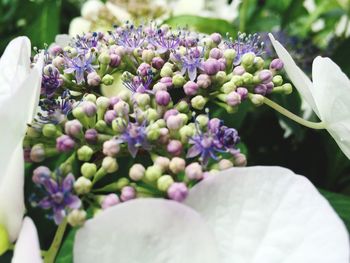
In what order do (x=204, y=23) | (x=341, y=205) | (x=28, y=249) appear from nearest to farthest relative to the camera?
(x=28, y=249)
(x=341, y=205)
(x=204, y=23)

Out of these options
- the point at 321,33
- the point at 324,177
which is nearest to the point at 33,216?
the point at 324,177

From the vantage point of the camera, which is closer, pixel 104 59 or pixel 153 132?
pixel 153 132

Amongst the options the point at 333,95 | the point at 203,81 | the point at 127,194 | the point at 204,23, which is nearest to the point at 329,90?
the point at 333,95

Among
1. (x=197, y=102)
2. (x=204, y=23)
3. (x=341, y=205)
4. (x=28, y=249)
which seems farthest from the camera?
(x=204, y=23)

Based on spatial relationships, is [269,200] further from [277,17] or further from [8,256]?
[277,17]

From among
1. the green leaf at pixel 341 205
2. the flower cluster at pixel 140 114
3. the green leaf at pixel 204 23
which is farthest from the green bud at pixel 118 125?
the green leaf at pixel 204 23

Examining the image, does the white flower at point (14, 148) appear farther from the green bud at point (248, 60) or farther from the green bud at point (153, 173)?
the green bud at point (248, 60)

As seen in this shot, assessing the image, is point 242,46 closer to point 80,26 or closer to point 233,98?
point 233,98
